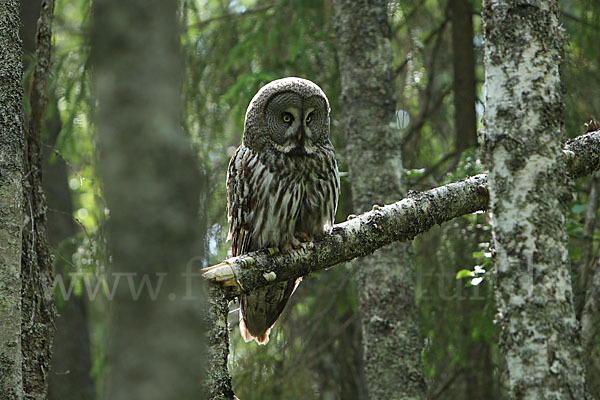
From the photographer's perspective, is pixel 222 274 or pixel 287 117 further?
pixel 287 117

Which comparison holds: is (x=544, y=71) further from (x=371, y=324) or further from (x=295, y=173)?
(x=371, y=324)

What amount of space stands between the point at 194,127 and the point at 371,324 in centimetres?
288

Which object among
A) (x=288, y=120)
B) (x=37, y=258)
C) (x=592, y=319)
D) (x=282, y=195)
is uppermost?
(x=288, y=120)

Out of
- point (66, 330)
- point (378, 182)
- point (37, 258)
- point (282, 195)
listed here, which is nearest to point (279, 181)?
point (282, 195)

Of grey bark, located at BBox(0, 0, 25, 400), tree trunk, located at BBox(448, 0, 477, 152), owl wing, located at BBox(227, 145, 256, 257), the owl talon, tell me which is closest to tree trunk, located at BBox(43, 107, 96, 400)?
owl wing, located at BBox(227, 145, 256, 257)

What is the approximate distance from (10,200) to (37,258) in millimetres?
669

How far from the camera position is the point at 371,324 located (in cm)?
511

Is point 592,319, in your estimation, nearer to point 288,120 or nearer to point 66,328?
point 288,120

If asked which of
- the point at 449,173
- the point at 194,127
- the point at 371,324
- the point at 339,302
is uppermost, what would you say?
the point at 194,127

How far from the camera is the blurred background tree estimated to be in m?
6.05

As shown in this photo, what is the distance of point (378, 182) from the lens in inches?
207

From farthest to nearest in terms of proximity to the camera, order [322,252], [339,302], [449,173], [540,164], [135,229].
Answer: [339,302], [449,173], [322,252], [540,164], [135,229]

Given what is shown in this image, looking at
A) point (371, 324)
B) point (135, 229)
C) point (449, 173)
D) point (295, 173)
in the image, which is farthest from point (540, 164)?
point (449, 173)

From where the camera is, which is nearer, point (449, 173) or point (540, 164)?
point (540, 164)
